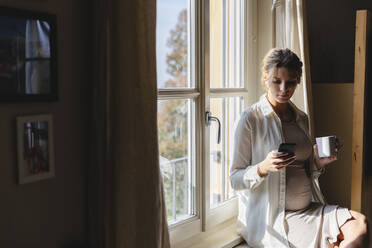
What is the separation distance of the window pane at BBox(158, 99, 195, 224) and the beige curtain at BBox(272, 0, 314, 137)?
2.56ft

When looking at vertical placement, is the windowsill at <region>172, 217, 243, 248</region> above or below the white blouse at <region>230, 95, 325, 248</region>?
below

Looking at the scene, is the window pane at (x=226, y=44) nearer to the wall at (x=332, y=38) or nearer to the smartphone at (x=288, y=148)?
the wall at (x=332, y=38)

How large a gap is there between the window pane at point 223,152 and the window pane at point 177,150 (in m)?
0.30

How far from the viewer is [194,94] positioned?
6.82 feet

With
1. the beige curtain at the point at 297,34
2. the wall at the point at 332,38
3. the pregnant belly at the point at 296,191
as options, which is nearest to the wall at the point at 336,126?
the wall at the point at 332,38

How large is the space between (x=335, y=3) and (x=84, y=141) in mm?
2120

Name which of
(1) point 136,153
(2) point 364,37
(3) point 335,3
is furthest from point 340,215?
(3) point 335,3

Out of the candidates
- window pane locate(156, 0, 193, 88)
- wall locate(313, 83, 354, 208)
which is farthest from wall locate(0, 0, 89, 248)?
wall locate(313, 83, 354, 208)

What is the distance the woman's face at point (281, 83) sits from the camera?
1945 mm

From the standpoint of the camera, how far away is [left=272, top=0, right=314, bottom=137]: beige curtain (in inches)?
93.7

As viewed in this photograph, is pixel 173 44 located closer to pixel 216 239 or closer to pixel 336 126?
pixel 216 239

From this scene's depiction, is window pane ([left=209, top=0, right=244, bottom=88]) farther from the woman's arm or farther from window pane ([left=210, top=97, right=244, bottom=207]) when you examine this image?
the woman's arm

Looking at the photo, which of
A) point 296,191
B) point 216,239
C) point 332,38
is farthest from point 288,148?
point 332,38

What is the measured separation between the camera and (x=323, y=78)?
9.09ft
